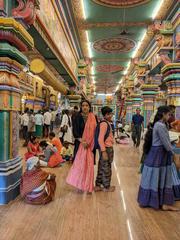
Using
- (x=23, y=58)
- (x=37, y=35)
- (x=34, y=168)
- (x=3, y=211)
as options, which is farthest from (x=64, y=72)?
(x=3, y=211)

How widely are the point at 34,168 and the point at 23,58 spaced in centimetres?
150

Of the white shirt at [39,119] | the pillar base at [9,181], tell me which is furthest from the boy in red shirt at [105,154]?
the white shirt at [39,119]

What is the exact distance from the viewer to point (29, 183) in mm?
2920

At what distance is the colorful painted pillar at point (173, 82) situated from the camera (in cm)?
568

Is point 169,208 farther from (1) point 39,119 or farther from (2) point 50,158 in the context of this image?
(1) point 39,119

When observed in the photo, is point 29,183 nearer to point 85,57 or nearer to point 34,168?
point 34,168

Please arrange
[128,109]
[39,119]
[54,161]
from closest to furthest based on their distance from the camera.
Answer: [54,161] < [39,119] < [128,109]

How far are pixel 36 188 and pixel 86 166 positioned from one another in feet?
2.64

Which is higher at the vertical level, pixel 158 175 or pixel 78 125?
pixel 78 125

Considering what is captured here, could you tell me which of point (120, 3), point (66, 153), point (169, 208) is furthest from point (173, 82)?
point (169, 208)

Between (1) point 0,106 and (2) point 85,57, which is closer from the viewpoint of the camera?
(1) point 0,106

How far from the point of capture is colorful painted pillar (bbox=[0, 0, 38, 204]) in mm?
2777

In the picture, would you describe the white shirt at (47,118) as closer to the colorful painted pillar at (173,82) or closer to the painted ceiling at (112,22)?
the painted ceiling at (112,22)

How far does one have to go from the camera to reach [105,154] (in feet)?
10.6
